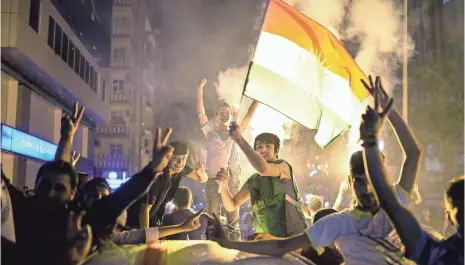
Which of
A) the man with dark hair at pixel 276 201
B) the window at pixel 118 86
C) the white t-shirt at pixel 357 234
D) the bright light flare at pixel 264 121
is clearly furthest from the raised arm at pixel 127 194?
the window at pixel 118 86

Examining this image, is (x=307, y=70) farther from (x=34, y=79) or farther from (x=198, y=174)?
(x=34, y=79)

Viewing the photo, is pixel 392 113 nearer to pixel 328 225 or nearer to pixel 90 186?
pixel 328 225

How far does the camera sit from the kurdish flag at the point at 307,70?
5953mm

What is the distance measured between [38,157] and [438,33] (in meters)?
26.1

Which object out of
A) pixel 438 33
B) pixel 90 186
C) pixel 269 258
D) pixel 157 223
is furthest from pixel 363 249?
pixel 438 33

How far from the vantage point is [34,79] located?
1723cm

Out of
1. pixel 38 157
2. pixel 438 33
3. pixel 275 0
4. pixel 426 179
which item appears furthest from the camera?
pixel 438 33

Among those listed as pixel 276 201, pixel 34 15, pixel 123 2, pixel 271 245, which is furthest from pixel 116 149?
pixel 271 245

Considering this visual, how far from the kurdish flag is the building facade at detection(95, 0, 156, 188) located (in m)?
39.0

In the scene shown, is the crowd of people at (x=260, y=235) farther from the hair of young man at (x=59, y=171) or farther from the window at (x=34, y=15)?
the window at (x=34, y=15)

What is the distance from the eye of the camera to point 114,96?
159ft

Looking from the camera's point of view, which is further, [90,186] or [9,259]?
[90,186]

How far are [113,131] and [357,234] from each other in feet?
152

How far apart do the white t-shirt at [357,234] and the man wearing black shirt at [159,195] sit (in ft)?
5.65
